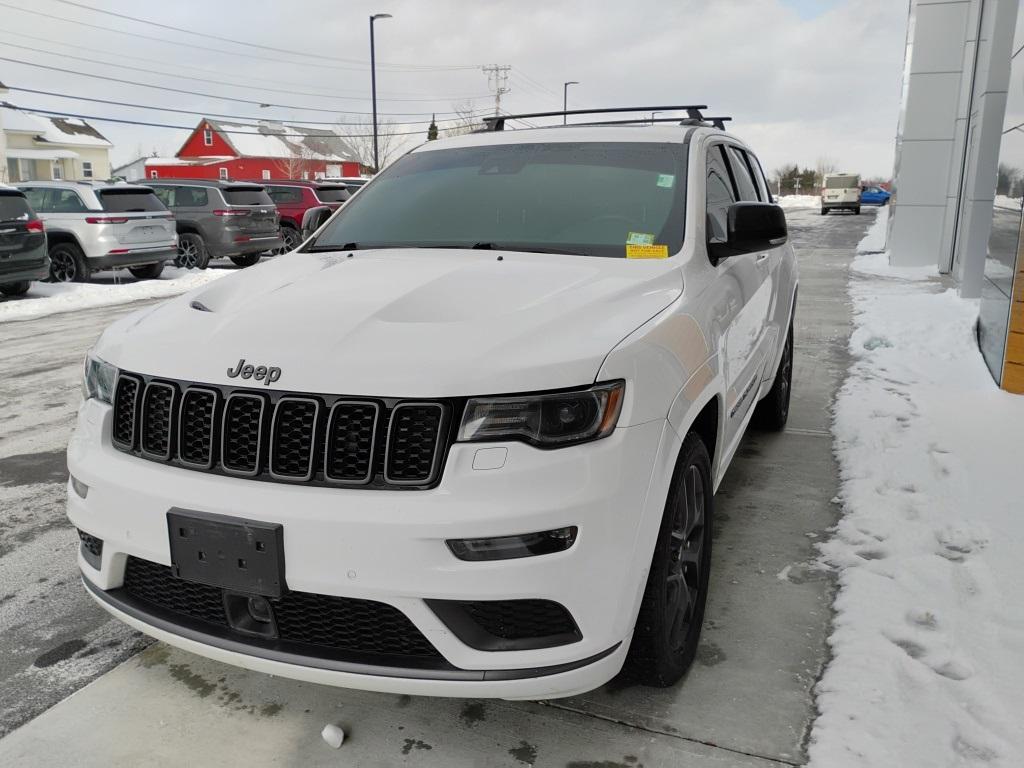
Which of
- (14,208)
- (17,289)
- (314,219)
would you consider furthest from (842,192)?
(314,219)

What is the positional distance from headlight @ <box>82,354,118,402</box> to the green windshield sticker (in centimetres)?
177

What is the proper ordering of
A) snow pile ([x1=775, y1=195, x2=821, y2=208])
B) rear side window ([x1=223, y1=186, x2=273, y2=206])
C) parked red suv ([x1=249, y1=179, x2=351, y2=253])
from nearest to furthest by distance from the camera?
rear side window ([x1=223, y1=186, x2=273, y2=206])
parked red suv ([x1=249, y1=179, x2=351, y2=253])
snow pile ([x1=775, y1=195, x2=821, y2=208])

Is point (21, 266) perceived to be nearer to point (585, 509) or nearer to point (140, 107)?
point (585, 509)

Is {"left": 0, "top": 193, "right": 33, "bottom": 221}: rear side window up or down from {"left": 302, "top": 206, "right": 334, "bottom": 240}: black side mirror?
down

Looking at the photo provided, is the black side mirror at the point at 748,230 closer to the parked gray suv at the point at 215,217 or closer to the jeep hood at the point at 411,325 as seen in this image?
the jeep hood at the point at 411,325

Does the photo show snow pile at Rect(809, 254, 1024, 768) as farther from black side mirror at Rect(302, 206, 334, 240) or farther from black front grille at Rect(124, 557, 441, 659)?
black side mirror at Rect(302, 206, 334, 240)

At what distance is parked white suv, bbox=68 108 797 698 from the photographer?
2031mm

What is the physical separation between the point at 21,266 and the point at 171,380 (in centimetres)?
1142

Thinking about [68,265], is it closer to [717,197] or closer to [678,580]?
[717,197]

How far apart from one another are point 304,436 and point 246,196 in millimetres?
15671

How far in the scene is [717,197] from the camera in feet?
11.9

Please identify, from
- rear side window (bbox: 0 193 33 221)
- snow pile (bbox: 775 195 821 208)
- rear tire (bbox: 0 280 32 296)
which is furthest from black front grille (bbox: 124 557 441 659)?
snow pile (bbox: 775 195 821 208)

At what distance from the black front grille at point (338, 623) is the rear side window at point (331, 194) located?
18816 millimetres

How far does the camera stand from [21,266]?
1197cm
